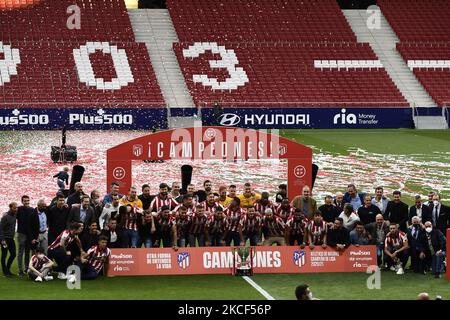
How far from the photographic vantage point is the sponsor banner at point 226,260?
58.0 ft

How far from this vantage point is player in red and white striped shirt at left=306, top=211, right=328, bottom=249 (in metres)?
18.1

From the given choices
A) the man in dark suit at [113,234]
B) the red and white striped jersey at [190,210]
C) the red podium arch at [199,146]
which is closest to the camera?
the man in dark suit at [113,234]

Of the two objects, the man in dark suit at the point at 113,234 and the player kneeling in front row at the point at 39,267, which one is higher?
the man in dark suit at the point at 113,234

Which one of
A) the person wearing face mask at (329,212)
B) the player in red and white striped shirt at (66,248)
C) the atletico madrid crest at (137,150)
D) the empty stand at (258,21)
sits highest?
the empty stand at (258,21)

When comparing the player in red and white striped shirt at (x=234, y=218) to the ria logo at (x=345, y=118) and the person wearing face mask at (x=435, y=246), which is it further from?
the ria logo at (x=345, y=118)

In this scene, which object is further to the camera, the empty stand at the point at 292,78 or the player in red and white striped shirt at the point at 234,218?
the empty stand at the point at 292,78

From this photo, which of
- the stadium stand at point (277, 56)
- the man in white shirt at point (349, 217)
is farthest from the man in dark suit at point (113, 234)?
the stadium stand at point (277, 56)

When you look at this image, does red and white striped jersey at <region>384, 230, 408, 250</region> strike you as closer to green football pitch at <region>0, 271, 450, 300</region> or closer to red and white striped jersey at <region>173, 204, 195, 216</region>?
green football pitch at <region>0, 271, 450, 300</region>

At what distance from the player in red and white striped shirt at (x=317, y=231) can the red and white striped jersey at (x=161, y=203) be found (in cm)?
277

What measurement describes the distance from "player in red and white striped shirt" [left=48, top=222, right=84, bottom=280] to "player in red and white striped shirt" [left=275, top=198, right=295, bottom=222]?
13.2ft

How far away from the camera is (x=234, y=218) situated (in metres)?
18.3

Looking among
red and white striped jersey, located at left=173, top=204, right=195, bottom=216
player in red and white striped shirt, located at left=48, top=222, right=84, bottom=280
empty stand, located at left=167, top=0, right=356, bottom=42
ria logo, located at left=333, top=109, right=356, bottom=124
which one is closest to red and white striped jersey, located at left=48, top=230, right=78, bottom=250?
player in red and white striped shirt, located at left=48, top=222, right=84, bottom=280

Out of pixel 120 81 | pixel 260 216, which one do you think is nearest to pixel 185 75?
pixel 120 81

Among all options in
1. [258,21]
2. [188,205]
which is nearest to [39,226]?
[188,205]
